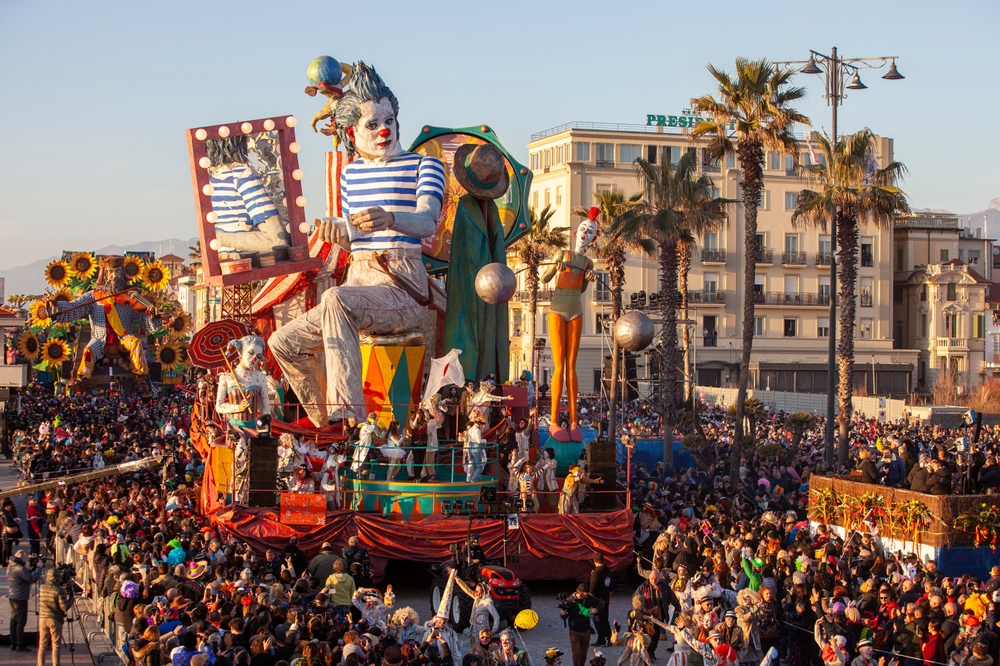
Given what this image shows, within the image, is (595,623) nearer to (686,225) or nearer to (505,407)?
(505,407)

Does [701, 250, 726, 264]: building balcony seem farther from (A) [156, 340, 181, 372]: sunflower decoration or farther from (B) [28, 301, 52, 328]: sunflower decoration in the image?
(B) [28, 301, 52, 328]: sunflower decoration

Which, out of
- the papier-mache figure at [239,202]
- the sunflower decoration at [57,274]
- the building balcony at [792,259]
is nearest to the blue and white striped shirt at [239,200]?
the papier-mache figure at [239,202]

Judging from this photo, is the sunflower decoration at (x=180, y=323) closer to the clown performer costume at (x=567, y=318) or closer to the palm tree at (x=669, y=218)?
the palm tree at (x=669, y=218)

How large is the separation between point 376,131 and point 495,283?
4066 mm

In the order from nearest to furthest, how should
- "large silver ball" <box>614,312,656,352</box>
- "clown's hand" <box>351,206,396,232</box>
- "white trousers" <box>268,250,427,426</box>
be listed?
"clown's hand" <box>351,206,396,232</box> → "white trousers" <box>268,250,427,426</box> → "large silver ball" <box>614,312,656,352</box>

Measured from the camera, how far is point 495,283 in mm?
18109

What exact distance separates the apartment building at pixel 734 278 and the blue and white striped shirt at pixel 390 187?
38.0m

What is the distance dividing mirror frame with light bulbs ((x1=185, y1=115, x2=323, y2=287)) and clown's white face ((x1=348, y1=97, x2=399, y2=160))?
1840 millimetres

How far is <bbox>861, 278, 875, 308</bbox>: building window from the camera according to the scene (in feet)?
217

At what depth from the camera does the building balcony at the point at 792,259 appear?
64688mm

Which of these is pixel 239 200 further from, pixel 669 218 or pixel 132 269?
pixel 132 269

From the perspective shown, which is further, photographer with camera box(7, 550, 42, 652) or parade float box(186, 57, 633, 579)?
parade float box(186, 57, 633, 579)

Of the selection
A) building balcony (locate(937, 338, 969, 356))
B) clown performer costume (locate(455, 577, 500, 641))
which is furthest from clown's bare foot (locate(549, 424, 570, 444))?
building balcony (locate(937, 338, 969, 356))

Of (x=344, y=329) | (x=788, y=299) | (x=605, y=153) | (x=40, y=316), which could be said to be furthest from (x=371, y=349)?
(x=788, y=299)
